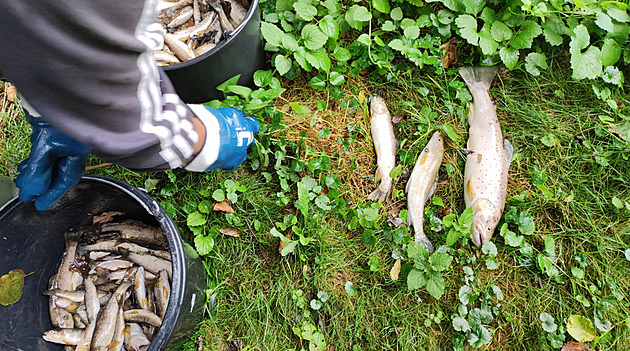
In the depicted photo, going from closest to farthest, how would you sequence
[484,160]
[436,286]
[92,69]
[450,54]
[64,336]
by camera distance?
[92,69]
[64,336]
[436,286]
[484,160]
[450,54]

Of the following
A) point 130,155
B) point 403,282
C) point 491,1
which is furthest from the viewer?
point 491,1

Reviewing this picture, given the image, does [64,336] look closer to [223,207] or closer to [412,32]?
[223,207]

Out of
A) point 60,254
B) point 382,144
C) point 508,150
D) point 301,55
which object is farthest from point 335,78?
point 60,254

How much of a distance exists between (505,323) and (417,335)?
1.54 feet

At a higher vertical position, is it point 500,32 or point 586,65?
point 500,32

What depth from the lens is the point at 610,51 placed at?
2357mm

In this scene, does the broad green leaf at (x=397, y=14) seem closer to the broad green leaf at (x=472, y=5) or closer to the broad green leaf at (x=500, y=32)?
the broad green leaf at (x=472, y=5)

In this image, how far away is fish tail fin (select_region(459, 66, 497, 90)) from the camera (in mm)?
2480

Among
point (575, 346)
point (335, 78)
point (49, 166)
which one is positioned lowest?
point (575, 346)

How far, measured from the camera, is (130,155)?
127cm

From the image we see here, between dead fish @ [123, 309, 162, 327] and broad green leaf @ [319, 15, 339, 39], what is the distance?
1723 millimetres

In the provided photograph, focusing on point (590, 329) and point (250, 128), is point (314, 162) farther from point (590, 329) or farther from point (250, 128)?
point (590, 329)

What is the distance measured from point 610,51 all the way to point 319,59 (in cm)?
164

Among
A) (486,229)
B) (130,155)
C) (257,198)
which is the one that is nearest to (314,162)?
(257,198)
